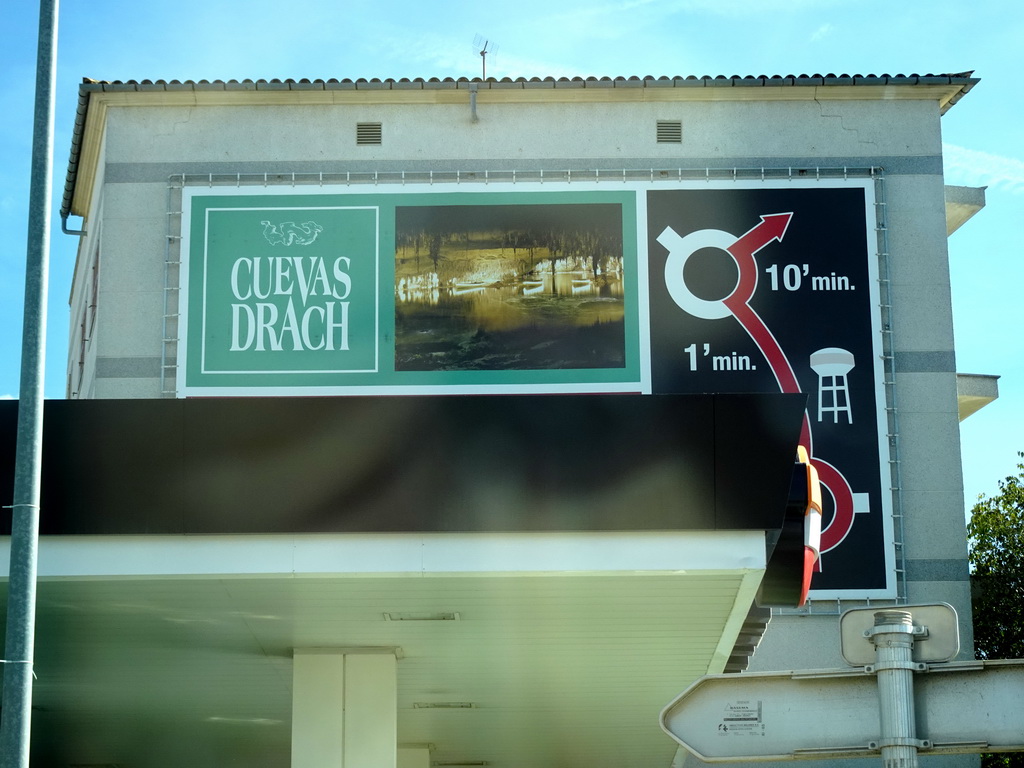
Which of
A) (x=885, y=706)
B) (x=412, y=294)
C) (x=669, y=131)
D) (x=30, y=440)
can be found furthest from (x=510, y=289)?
(x=885, y=706)

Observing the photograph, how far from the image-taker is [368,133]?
26.7m

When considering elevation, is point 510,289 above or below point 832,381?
above

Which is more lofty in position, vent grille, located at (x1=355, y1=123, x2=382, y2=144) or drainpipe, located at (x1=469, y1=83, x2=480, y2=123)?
drainpipe, located at (x1=469, y1=83, x2=480, y2=123)

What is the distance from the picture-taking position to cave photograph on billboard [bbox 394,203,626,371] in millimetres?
24625

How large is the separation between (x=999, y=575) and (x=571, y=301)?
12.6 m

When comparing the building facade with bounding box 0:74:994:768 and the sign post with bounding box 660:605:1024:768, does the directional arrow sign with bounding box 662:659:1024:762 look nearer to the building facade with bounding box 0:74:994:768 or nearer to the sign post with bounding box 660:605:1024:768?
the sign post with bounding box 660:605:1024:768

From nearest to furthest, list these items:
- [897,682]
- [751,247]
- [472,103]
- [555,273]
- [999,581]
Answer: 1. [897,682]
2. [555,273]
3. [751,247]
4. [472,103]
5. [999,581]

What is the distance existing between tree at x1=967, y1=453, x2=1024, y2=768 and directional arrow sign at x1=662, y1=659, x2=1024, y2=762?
24046mm

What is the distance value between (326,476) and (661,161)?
1550cm

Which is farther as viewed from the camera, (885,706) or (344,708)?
(344,708)

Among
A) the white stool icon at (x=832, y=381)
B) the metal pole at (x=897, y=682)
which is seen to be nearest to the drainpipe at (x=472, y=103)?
the white stool icon at (x=832, y=381)

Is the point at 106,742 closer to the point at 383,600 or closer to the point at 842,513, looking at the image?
the point at 383,600

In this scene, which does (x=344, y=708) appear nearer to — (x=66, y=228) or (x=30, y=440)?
(x=30, y=440)

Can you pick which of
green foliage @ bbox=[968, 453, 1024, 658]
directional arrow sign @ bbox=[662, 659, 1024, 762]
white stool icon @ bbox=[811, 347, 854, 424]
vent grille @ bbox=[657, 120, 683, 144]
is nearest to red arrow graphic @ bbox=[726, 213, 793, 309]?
white stool icon @ bbox=[811, 347, 854, 424]
